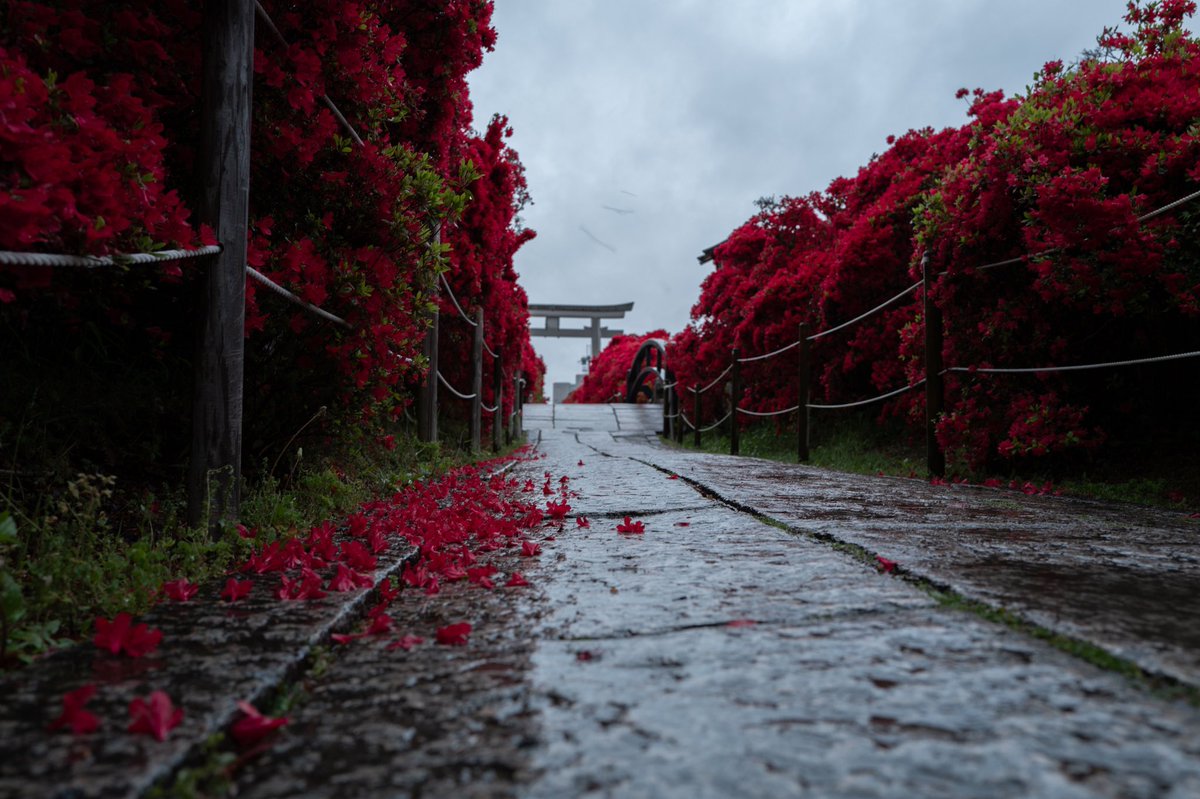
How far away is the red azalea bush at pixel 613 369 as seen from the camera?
74.7ft

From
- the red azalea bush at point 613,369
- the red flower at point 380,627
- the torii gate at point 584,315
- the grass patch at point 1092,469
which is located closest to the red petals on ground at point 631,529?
the red flower at point 380,627

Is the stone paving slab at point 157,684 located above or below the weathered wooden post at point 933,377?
below

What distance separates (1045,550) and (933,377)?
9.02 feet

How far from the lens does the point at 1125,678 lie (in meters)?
0.89

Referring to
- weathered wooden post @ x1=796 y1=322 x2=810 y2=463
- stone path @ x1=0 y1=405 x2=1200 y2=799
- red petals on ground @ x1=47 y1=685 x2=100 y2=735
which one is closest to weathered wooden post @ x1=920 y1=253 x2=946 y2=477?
weathered wooden post @ x1=796 y1=322 x2=810 y2=463

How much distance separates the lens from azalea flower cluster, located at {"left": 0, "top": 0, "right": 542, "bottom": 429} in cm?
144

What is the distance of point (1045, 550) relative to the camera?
68.2 inches

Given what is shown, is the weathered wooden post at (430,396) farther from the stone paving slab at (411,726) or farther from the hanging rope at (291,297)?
the stone paving slab at (411,726)

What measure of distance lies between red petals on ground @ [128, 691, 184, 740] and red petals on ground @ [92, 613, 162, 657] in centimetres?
24

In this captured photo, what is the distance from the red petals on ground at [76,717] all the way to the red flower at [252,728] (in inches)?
5.5

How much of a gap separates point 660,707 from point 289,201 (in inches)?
97.2

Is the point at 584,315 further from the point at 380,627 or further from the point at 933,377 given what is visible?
the point at 380,627

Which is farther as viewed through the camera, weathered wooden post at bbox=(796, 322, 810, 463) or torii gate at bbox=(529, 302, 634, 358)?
torii gate at bbox=(529, 302, 634, 358)

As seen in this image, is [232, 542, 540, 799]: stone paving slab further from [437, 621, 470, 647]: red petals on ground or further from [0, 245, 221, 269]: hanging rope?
[0, 245, 221, 269]: hanging rope
